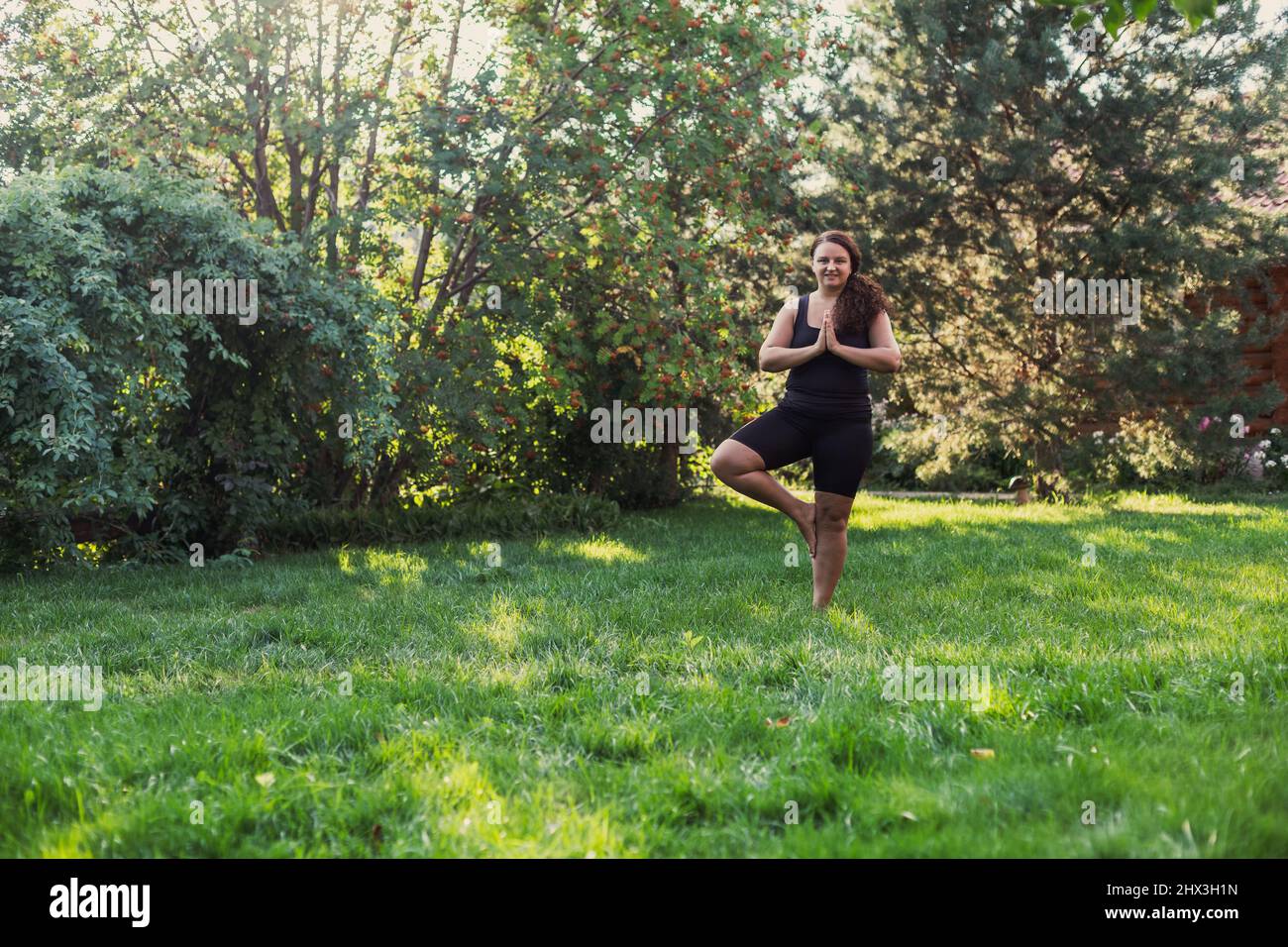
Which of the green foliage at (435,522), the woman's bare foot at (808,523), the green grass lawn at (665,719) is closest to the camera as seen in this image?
the green grass lawn at (665,719)

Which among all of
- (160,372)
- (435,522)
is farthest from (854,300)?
(435,522)

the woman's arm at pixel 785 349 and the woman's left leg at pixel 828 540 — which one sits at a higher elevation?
the woman's arm at pixel 785 349

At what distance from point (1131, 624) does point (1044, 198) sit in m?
7.66

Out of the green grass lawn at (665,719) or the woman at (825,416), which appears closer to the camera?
the green grass lawn at (665,719)

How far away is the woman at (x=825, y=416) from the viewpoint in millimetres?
5168

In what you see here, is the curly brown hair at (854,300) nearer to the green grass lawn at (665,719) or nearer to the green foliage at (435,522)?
the green grass lawn at (665,719)

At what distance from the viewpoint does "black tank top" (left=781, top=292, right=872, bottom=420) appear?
5.19m

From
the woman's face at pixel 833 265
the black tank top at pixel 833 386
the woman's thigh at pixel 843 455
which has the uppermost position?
the woman's face at pixel 833 265

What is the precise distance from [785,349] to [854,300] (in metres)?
0.43

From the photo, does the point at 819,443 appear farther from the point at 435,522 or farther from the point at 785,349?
the point at 435,522

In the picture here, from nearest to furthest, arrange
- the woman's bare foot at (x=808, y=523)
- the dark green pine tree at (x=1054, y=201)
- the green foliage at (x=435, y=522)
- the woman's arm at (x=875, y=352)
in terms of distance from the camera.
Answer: the woman's arm at (x=875, y=352) < the woman's bare foot at (x=808, y=523) < the green foliage at (x=435, y=522) < the dark green pine tree at (x=1054, y=201)

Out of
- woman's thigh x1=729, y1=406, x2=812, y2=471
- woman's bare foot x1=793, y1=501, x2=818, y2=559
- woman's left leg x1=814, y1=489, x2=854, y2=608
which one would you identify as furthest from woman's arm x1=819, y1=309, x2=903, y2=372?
woman's bare foot x1=793, y1=501, x2=818, y2=559

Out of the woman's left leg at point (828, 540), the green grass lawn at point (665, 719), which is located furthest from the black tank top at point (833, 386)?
the green grass lawn at point (665, 719)

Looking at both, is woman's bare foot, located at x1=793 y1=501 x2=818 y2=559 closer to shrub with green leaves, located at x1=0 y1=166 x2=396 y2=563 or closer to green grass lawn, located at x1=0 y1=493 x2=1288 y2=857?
green grass lawn, located at x1=0 y1=493 x2=1288 y2=857
